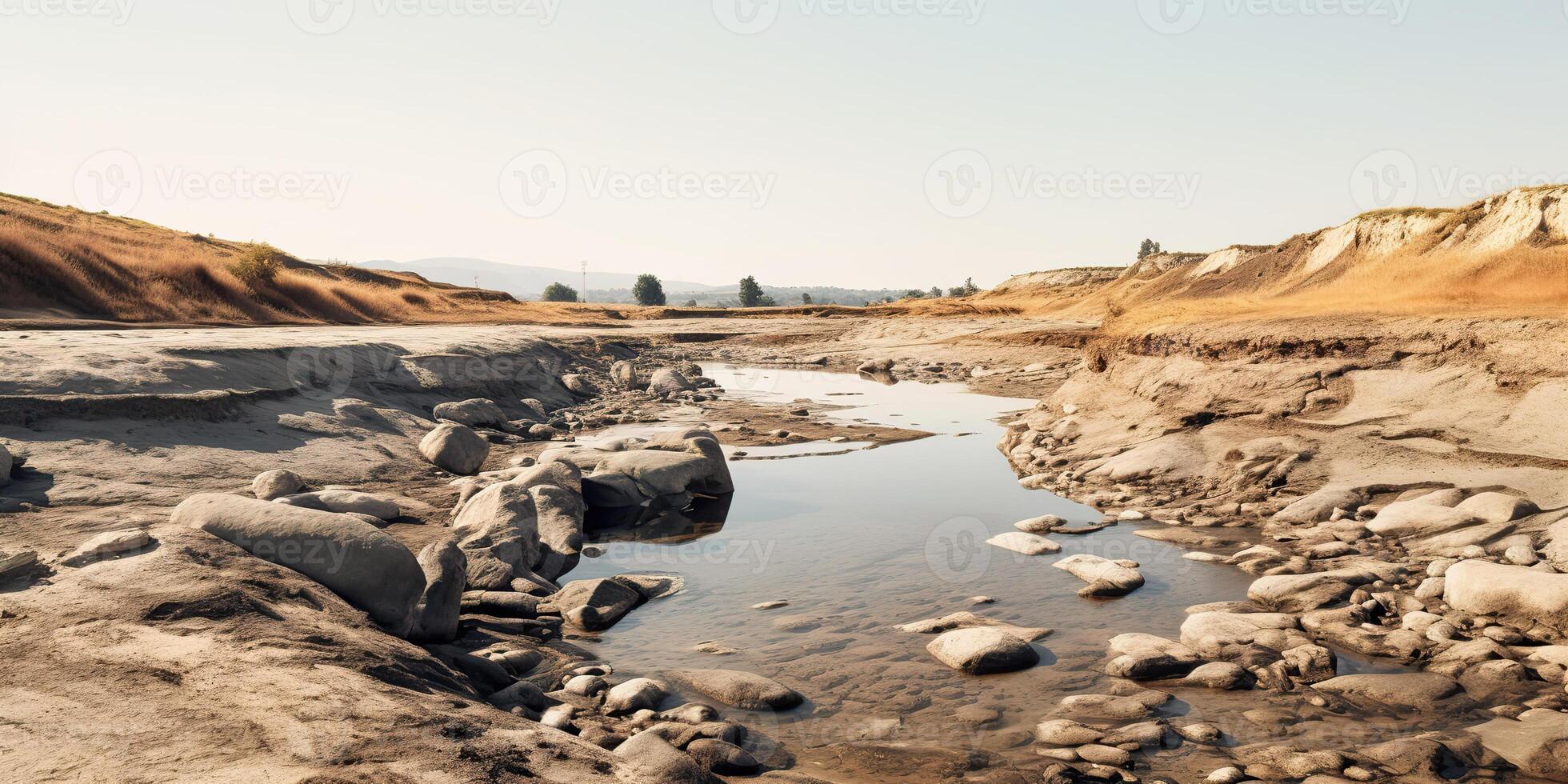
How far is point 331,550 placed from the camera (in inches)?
235

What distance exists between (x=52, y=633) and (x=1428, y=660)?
24.9 ft

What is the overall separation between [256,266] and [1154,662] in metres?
35.3

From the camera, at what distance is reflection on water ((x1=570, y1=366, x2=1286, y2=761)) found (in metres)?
5.52

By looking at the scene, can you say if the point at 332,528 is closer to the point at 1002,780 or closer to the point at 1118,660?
the point at 1002,780

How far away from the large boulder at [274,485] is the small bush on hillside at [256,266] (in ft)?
91.4

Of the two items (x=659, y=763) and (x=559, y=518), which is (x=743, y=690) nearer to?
(x=659, y=763)

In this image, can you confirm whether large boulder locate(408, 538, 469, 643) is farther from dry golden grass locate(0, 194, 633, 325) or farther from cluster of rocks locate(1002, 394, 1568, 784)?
dry golden grass locate(0, 194, 633, 325)

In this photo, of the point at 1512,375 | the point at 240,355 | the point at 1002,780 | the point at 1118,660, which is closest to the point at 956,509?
the point at 1118,660

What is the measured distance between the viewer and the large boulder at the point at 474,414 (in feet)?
46.5

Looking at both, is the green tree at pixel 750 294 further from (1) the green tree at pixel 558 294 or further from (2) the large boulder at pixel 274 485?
(2) the large boulder at pixel 274 485

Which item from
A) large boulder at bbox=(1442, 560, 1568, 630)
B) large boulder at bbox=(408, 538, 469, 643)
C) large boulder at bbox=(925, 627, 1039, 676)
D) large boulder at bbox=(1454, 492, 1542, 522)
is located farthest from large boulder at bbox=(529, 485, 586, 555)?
large boulder at bbox=(1454, 492, 1542, 522)

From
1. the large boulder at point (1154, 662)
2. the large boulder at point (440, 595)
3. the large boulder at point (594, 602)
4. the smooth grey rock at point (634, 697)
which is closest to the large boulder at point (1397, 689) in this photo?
the large boulder at point (1154, 662)

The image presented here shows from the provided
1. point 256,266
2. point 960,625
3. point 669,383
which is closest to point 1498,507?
point 960,625

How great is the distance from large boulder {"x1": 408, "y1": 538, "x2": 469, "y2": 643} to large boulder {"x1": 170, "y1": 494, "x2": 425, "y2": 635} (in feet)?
0.40
